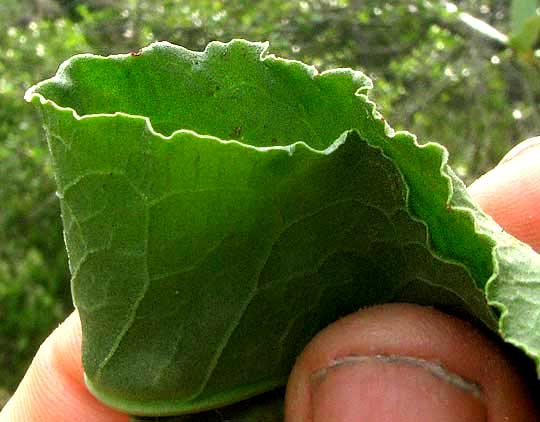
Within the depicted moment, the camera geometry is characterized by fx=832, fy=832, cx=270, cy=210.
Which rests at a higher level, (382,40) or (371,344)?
(371,344)

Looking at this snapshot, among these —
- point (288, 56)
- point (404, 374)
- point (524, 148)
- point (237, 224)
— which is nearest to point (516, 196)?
point (524, 148)

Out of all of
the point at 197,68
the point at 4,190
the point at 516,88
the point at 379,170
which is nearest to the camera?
the point at 379,170

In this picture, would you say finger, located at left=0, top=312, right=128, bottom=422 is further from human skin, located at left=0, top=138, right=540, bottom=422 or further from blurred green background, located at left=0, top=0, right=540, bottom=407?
blurred green background, located at left=0, top=0, right=540, bottom=407

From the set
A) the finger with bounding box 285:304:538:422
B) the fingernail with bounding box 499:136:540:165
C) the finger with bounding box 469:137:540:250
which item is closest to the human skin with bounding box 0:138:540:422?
the finger with bounding box 285:304:538:422

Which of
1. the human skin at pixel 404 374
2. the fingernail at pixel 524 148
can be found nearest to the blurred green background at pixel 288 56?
the fingernail at pixel 524 148

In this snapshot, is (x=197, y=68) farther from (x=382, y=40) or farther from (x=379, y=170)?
(x=382, y=40)

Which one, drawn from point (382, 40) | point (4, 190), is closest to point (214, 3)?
point (382, 40)
